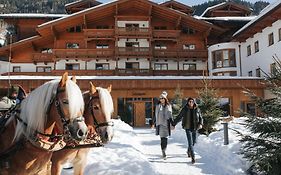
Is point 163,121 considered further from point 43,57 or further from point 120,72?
point 43,57

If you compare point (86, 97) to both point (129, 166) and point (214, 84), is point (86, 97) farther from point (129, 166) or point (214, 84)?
point (214, 84)

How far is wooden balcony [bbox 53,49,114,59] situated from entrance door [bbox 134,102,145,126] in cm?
823

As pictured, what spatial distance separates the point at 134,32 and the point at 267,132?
1211 inches

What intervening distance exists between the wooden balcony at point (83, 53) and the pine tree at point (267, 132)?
97.7 feet

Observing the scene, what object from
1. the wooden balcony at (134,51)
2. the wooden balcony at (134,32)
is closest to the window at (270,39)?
the wooden balcony at (134,51)

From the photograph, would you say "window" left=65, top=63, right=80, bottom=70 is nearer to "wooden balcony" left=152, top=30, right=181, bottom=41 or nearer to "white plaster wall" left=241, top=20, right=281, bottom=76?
"wooden balcony" left=152, top=30, right=181, bottom=41

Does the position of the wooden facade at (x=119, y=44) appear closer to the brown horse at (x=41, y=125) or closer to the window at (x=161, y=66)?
the window at (x=161, y=66)

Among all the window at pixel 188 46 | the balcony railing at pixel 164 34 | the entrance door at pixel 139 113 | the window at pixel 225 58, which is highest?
the balcony railing at pixel 164 34

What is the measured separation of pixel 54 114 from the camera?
3.76 m

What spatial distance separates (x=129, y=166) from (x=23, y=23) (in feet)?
124

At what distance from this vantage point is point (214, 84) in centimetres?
2912

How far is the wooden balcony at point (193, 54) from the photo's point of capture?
3628 cm

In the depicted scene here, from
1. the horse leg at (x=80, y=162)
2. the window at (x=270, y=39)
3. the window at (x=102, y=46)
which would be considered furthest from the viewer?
the window at (x=102, y=46)

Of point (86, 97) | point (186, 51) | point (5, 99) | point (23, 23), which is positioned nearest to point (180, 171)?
point (86, 97)
